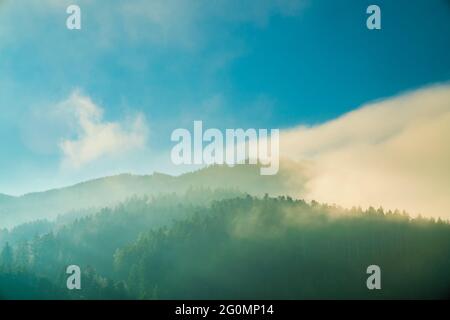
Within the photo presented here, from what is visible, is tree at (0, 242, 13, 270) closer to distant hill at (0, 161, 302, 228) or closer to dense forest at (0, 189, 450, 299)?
dense forest at (0, 189, 450, 299)

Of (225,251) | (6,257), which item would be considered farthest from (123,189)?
(6,257)

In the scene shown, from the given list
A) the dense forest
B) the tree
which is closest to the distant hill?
the dense forest

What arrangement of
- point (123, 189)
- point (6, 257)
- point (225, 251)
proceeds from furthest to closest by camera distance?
1. point (225, 251)
2. point (123, 189)
3. point (6, 257)

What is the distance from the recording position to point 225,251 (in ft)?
19.3

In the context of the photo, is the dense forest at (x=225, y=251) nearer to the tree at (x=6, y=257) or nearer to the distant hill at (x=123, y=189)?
the tree at (x=6, y=257)

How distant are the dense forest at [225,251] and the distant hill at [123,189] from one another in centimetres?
20

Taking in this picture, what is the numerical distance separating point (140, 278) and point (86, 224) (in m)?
1.52

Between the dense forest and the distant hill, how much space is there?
20 centimetres

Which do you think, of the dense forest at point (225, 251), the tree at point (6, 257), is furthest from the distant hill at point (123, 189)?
the tree at point (6, 257)

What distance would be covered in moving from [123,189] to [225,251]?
72.1 inches

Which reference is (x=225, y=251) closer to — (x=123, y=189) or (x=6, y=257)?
(x=123, y=189)

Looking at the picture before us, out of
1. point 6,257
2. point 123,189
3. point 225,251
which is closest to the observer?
point 6,257
